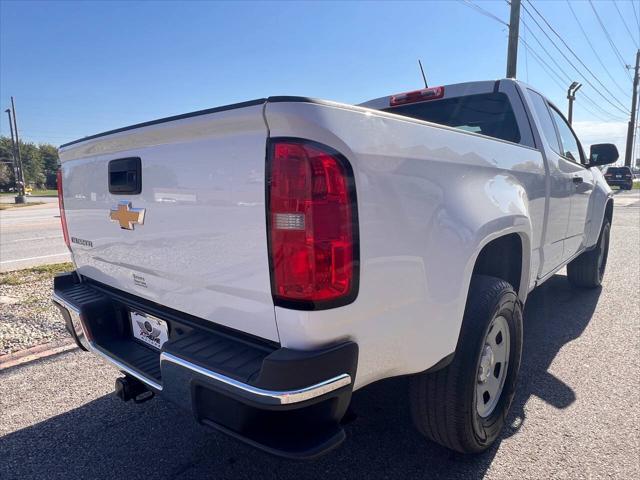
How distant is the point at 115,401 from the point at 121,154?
66.4 inches

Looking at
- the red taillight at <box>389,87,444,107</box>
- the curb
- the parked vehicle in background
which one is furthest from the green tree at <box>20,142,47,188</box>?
the red taillight at <box>389,87,444,107</box>

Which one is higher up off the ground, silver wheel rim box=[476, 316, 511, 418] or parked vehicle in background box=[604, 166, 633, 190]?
parked vehicle in background box=[604, 166, 633, 190]

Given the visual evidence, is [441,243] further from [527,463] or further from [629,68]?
[629,68]

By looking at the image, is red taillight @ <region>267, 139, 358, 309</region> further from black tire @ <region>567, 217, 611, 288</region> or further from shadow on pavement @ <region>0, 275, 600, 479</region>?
black tire @ <region>567, 217, 611, 288</region>

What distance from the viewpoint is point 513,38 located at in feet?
44.2

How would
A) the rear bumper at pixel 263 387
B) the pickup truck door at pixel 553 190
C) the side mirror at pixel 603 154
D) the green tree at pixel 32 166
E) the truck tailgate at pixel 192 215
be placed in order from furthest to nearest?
the green tree at pixel 32 166 < the side mirror at pixel 603 154 < the pickup truck door at pixel 553 190 < the truck tailgate at pixel 192 215 < the rear bumper at pixel 263 387

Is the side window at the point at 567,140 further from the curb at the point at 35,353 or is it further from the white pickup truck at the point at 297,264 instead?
the curb at the point at 35,353

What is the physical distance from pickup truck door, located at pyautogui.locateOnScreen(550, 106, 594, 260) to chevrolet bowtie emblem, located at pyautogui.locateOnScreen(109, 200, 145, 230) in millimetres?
2999

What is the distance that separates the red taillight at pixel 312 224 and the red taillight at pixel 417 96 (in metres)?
2.42

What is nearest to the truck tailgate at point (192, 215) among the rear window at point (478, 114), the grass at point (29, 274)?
the rear window at point (478, 114)

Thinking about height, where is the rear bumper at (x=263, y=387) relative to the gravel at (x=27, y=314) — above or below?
above

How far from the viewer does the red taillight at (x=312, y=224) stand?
4.65 feet

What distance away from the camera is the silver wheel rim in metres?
2.25

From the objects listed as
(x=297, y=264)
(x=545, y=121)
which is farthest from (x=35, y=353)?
(x=545, y=121)
